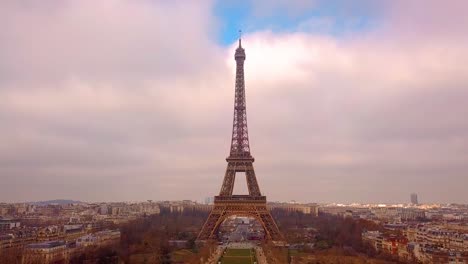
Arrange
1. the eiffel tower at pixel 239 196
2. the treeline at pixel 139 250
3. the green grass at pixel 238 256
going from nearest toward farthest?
1. the treeline at pixel 139 250
2. the green grass at pixel 238 256
3. the eiffel tower at pixel 239 196

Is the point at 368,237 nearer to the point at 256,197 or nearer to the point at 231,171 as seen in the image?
the point at 256,197

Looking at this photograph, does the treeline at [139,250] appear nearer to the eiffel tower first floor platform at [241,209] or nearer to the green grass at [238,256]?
the green grass at [238,256]

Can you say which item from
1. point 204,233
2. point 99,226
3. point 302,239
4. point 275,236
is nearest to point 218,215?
point 204,233

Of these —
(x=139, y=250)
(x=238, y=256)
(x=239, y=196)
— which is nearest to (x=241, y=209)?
(x=239, y=196)

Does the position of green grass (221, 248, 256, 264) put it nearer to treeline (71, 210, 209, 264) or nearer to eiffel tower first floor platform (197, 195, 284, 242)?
treeline (71, 210, 209, 264)

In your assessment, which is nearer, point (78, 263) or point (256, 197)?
point (78, 263)

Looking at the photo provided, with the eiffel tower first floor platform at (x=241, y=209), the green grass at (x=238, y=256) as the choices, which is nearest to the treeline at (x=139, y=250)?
the green grass at (x=238, y=256)
